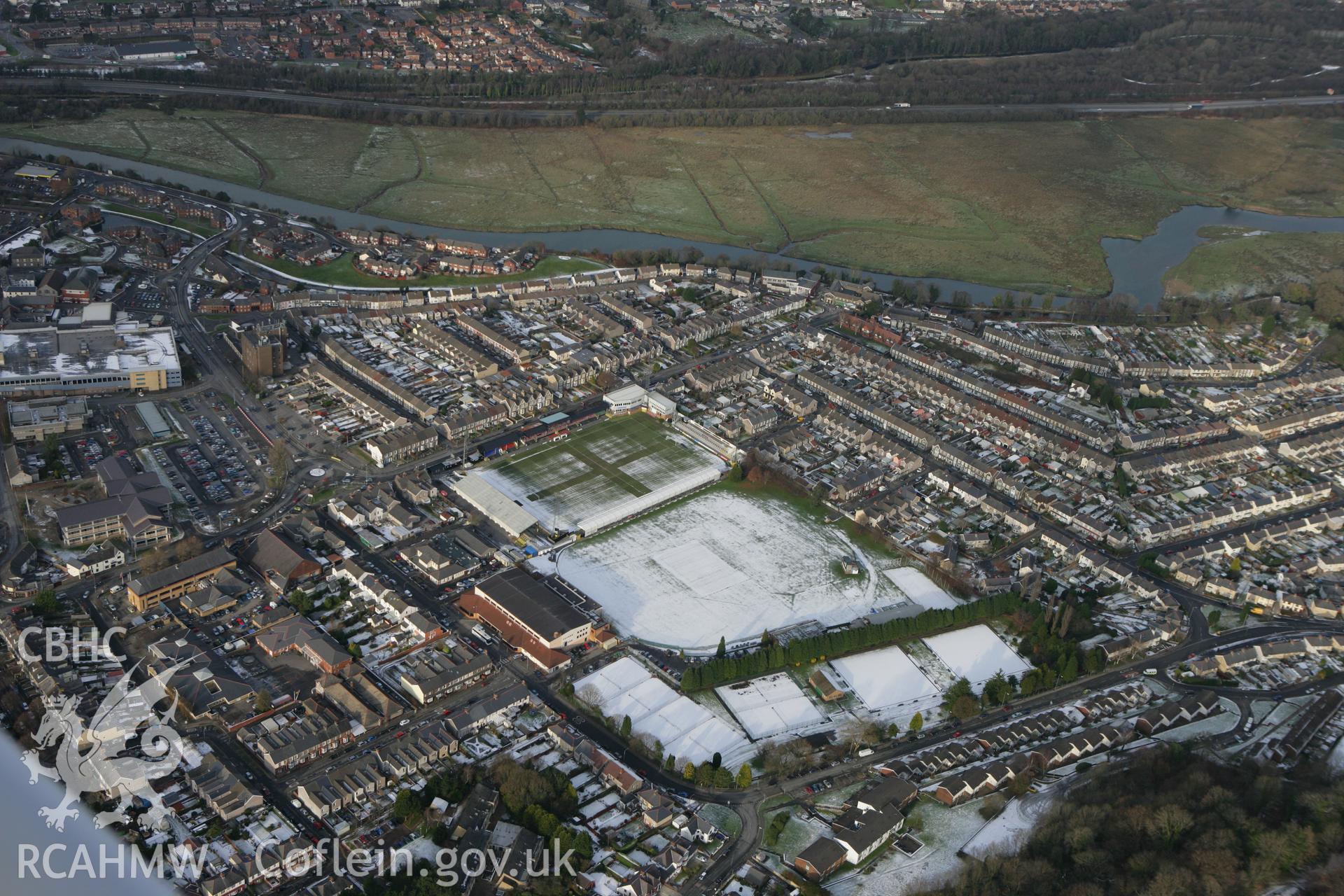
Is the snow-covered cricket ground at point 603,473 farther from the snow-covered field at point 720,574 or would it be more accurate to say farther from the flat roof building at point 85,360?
the flat roof building at point 85,360

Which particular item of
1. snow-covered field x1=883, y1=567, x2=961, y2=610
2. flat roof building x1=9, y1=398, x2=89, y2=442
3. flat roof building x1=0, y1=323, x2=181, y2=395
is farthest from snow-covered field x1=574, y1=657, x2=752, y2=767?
flat roof building x1=0, y1=323, x2=181, y2=395

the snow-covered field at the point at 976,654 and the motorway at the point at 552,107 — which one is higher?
the motorway at the point at 552,107

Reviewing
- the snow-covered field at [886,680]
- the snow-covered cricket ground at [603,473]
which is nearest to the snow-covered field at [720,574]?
the snow-covered cricket ground at [603,473]

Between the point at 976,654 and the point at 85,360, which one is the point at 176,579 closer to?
the point at 85,360

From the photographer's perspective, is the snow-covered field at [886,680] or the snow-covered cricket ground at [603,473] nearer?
the snow-covered field at [886,680]

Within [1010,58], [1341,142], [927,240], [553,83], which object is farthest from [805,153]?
[1341,142]

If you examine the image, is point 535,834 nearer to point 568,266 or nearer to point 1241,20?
point 568,266

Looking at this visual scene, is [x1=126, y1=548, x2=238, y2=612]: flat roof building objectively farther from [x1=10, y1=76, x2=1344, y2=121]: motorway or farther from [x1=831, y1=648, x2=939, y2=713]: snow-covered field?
[x1=10, y1=76, x2=1344, y2=121]: motorway
